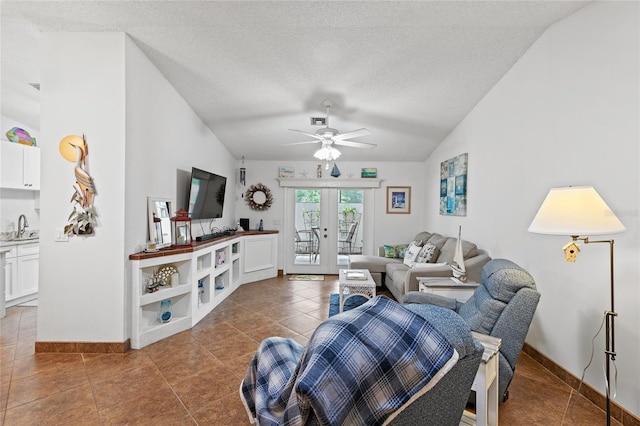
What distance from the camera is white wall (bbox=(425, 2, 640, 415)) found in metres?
1.85

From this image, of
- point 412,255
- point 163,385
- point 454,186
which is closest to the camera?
point 163,385

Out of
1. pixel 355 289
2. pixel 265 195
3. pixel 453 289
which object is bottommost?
pixel 355 289

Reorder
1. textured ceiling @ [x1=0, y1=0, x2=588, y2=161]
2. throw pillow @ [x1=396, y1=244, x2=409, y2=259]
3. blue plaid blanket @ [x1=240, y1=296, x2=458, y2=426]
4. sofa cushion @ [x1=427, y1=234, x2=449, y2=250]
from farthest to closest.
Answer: throw pillow @ [x1=396, y1=244, x2=409, y2=259], sofa cushion @ [x1=427, y1=234, x2=449, y2=250], textured ceiling @ [x1=0, y1=0, x2=588, y2=161], blue plaid blanket @ [x1=240, y1=296, x2=458, y2=426]

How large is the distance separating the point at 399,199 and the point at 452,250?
2313 millimetres

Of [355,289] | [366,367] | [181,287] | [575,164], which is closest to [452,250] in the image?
[355,289]

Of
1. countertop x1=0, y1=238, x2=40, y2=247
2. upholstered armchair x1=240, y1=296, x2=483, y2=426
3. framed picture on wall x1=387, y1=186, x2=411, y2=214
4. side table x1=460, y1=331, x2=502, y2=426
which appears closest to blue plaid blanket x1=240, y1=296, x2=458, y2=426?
upholstered armchair x1=240, y1=296, x2=483, y2=426

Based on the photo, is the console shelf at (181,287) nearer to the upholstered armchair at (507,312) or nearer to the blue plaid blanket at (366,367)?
the blue plaid blanket at (366,367)

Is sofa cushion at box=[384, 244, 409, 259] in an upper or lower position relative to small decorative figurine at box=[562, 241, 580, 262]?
lower

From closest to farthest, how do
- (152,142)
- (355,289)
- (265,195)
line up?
1. (152,142)
2. (355,289)
3. (265,195)

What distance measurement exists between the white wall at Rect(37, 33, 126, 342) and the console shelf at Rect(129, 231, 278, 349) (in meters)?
0.16

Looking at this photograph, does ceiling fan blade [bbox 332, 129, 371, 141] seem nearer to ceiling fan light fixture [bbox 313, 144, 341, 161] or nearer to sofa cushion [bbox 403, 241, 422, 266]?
ceiling fan light fixture [bbox 313, 144, 341, 161]

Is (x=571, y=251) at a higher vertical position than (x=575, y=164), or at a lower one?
lower

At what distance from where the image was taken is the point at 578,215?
1600mm

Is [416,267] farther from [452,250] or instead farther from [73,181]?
[73,181]
